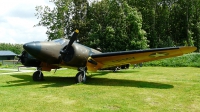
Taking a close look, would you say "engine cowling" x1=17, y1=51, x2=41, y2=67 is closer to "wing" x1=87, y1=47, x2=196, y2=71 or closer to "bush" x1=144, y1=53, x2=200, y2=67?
"wing" x1=87, y1=47, x2=196, y2=71

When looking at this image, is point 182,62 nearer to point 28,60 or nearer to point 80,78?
point 80,78

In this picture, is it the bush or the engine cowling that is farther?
the bush

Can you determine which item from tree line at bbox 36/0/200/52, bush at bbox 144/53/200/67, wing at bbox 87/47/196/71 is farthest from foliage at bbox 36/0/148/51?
wing at bbox 87/47/196/71

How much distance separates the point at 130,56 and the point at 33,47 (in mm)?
5646

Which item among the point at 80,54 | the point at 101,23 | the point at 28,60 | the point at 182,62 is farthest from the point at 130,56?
the point at 101,23

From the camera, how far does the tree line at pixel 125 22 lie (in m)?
43.4

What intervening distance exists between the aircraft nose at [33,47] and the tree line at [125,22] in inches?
1228

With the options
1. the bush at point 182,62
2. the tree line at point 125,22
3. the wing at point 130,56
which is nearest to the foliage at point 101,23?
the tree line at point 125,22

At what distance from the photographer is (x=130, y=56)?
41.0 ft

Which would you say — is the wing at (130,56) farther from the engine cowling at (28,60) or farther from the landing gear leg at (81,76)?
the engine cowling at (28,60)

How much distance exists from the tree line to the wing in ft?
92.5

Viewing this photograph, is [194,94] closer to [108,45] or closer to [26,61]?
[26,61]

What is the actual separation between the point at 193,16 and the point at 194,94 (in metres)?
46.8

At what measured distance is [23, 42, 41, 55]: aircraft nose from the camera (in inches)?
442
